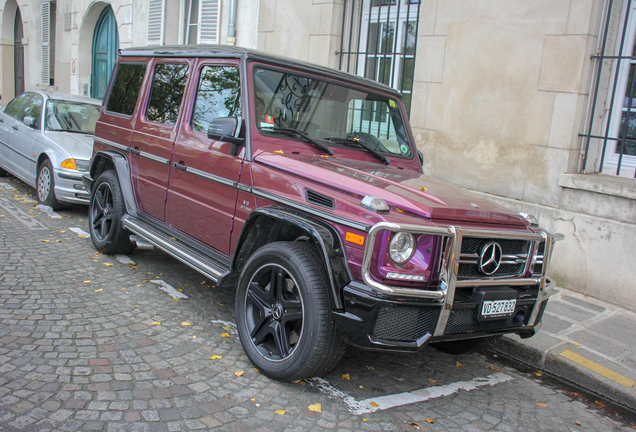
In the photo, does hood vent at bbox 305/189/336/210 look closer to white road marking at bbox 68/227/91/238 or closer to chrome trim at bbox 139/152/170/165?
chrome trim at bbox 139/152/170/165

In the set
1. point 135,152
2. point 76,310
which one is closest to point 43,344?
point 76,310

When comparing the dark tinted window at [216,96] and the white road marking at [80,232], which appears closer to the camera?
the dark tinted window at [216,96]

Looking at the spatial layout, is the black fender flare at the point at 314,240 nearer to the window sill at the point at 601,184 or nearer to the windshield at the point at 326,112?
the windshield at the point at 326,112

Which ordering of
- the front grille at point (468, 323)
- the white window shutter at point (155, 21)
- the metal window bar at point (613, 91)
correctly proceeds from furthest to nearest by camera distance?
the white window shutter at point (155, 21) → the metal window bar at point (613, 91) → the front grille at point (468, 323)

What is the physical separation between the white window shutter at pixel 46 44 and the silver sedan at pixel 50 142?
35.4 feet

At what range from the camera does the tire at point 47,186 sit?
7.57 metres

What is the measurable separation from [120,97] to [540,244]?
4.58 meters

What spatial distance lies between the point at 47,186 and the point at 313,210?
18.9 feet

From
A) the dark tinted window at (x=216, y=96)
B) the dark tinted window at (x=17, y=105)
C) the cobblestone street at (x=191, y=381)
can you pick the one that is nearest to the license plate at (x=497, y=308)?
the cobblestone street at (x=191, y=381)

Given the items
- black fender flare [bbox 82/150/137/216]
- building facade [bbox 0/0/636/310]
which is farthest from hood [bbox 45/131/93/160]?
building facade [bbox 0/0/636/310]

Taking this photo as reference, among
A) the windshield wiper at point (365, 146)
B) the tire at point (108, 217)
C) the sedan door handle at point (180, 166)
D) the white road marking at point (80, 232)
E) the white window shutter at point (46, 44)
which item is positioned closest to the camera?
the windshield wiper at point (365, 146)

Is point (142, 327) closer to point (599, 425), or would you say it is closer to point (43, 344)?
point (43, 344)

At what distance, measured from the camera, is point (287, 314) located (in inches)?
136

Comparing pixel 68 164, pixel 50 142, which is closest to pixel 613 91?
pixel 68 164
